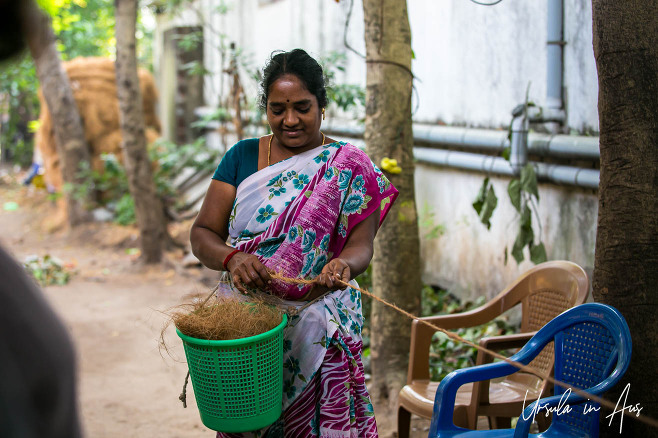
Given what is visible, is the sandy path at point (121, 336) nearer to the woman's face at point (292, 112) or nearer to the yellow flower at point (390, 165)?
the woman's face at point (292, 112)

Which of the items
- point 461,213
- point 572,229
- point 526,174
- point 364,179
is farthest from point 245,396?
point 461,213

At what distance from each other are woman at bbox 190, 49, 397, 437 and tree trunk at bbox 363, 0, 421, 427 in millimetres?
1296

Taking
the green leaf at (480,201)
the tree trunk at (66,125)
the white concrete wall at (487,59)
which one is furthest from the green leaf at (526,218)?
the tree trunk at (66,125)

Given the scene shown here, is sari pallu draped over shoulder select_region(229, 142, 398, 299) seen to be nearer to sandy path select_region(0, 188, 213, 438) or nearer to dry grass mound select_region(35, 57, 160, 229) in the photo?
sandy path select_region(0, 188, 213, 438)

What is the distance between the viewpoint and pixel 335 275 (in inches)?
92.2

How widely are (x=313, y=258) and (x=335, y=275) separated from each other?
0.66ft

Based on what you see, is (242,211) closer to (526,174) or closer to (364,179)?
(364,179)

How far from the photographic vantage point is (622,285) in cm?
254

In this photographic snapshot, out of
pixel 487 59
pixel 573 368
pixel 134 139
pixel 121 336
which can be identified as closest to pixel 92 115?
pixel 134 139

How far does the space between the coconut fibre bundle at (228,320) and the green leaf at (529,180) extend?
2.58 meters

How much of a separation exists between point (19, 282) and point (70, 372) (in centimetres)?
14

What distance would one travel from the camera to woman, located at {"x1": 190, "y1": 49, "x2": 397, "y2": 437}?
2496mm

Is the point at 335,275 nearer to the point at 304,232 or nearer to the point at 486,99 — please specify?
the point at 304,232

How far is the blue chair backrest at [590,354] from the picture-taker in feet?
7.97
